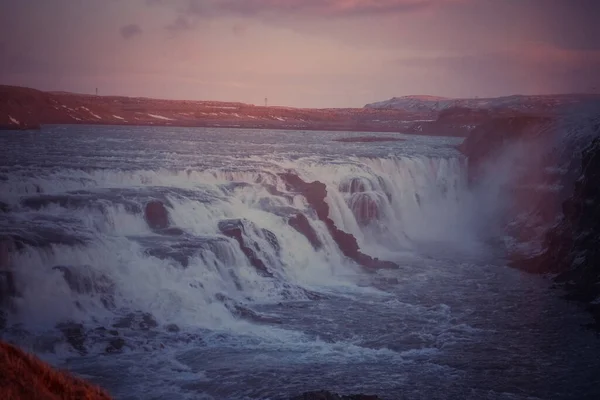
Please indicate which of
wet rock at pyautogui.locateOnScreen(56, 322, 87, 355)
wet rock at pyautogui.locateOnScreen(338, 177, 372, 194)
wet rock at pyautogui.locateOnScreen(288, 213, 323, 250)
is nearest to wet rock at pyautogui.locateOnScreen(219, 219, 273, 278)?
wet rock at pyautogui.locateOnScreen(288, 213, 323, 250)

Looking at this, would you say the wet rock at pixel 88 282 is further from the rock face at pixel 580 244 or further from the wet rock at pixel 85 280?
the rock face at pixel 580 244

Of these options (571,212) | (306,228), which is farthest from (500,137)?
(306,228)

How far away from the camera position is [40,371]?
21.9 feet

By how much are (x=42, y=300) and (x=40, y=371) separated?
23.3ft

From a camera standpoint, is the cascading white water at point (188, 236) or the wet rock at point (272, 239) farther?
the wet rock at point (272, 239)

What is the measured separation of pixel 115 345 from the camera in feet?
41.2

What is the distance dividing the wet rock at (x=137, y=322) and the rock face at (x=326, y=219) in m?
9.27

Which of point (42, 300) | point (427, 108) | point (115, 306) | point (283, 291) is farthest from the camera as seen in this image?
point (427, 108)

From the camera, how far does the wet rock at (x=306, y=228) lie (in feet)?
69.7

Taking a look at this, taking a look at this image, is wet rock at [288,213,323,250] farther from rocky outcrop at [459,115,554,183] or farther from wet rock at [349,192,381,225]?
rocky outcrop at [459,115,554,183]

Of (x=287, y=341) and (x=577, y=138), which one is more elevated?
(x=577, y=138)

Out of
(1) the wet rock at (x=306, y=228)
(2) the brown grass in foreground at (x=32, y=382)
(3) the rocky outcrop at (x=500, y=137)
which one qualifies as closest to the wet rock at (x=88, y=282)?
(2) the brown grass in foreground at (x=32, y=382)

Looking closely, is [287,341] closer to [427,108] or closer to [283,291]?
[283,291]

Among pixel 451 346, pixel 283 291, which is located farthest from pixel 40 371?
pixel 283 291
